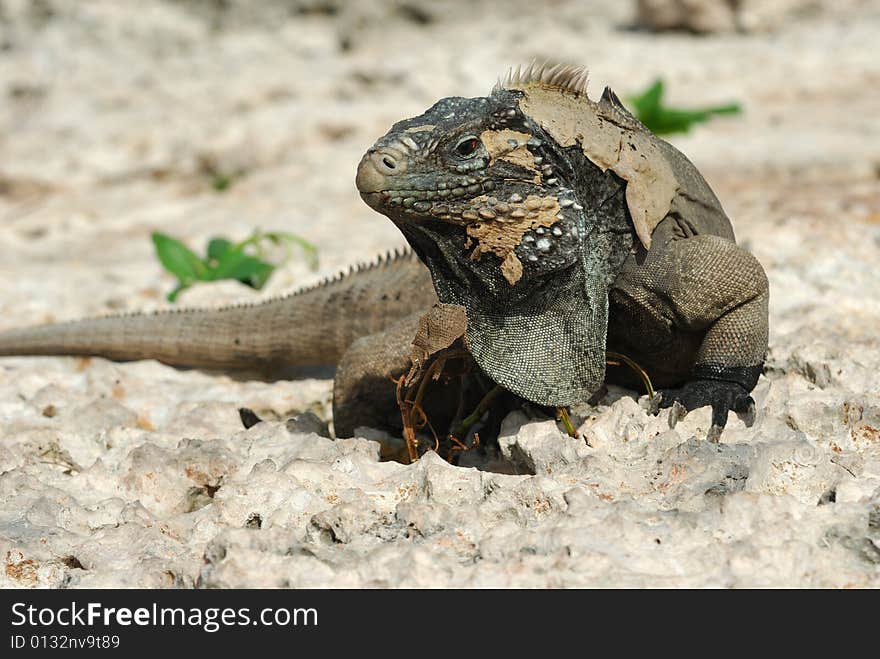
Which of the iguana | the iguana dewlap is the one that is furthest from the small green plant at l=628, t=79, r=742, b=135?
the iguana dewlap

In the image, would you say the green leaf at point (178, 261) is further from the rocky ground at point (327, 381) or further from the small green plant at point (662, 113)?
the small green plant at point (662, 113)

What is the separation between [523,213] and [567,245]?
151 mm

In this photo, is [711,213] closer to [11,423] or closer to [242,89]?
[11,423]

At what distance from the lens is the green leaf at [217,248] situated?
546cm

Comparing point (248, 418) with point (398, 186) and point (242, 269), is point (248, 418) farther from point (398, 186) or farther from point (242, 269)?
point (242, 269)

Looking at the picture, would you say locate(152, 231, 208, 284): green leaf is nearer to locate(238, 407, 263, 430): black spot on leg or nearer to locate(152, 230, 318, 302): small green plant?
locate(152, 230, 318, 302): small green plant

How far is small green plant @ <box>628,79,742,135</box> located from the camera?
730 centimetres

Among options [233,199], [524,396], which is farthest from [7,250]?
[524,396]

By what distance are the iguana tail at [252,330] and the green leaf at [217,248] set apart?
1068 millimetres

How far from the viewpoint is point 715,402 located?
286cm

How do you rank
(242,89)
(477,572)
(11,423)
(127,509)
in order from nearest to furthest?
1. (477,572)
2. (127,509)
3. (11,423)
4. (242,89)

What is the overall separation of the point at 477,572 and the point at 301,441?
40.5 inches

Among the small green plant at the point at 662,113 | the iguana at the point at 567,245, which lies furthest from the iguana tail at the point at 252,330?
the small green plant at the point at 662,113

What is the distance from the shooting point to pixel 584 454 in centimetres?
278
